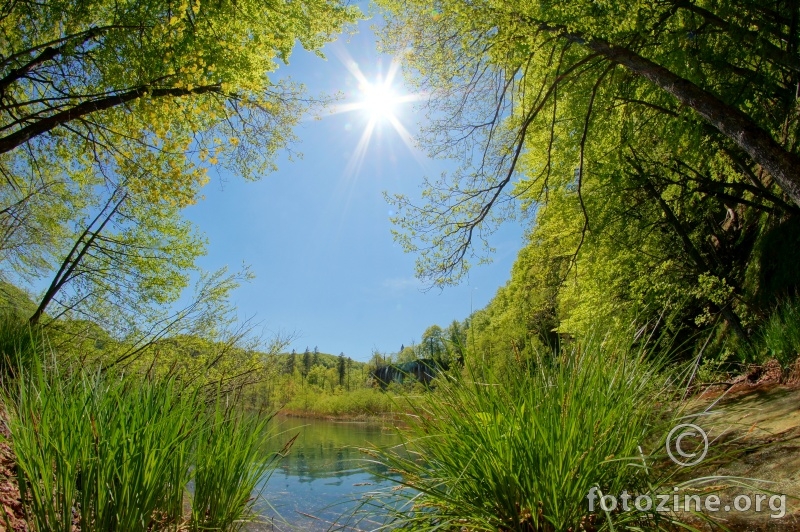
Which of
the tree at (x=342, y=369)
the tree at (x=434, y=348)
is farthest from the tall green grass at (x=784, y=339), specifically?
the tree at (x=342, y=369)

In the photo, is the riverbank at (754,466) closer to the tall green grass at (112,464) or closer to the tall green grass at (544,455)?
the tall green grass at (544,455)

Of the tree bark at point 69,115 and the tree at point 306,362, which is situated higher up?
→ the tree at point 306,362

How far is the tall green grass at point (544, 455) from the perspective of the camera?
1430 millimetres

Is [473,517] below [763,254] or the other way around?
below

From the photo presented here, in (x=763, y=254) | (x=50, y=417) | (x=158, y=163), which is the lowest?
(x=50, y=417)

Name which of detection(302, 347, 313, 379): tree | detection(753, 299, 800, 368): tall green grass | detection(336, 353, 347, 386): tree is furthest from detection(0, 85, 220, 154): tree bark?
detection(302, 347, 313, 379): tree

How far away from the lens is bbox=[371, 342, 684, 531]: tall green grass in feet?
4.69

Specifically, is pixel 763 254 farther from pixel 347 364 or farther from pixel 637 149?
pixel 347 364

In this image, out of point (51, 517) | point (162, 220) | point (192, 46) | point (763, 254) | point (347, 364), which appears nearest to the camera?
point (51, 517)

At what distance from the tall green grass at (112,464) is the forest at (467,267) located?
1cm

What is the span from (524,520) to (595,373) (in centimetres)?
63

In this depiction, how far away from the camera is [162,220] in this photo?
10.8m

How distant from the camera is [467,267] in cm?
746

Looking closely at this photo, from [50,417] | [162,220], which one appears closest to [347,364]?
[162,220]
